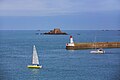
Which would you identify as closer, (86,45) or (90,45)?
(86,45)

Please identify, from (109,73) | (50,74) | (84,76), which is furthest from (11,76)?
(109,73)

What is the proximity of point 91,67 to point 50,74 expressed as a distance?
273 inches

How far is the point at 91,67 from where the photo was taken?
41.9m

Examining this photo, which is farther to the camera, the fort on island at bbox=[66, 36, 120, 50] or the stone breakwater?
the stone breakwater

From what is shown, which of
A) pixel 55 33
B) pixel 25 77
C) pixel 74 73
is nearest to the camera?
pixel 25 77

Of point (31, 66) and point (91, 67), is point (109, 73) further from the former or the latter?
point (31, 66)

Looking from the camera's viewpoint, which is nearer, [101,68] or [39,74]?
[39,74]

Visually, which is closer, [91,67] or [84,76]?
[84,76]

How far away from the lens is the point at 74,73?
36.8 m

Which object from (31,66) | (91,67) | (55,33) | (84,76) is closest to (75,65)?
(91,67)

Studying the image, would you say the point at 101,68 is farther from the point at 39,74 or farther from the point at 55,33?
the point at 55,33

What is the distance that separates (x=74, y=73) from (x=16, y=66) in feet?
27.3

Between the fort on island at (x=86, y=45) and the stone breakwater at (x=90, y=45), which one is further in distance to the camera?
the stone breakwater at (x=90, y=45)

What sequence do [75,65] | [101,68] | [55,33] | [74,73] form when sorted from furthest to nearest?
[55,33]
[75,65]
[101,68]
[74,73]
